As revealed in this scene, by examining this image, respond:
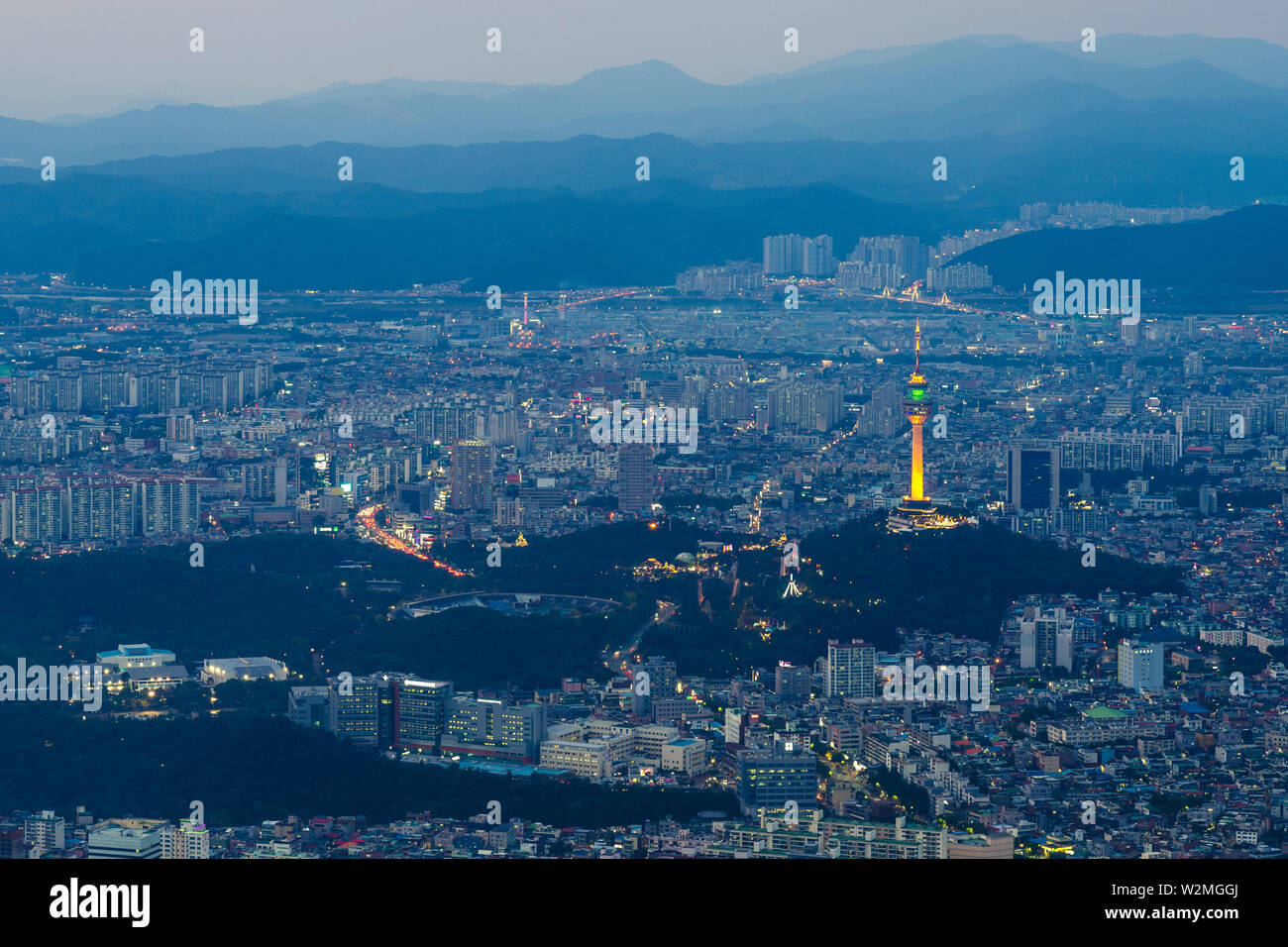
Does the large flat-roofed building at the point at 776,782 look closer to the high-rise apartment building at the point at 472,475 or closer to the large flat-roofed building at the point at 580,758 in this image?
the large flat-roofed building at the point at 580,758

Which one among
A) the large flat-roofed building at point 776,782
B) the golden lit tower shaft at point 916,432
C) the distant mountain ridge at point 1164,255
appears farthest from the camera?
the distant mountain ridge at point 1164,255

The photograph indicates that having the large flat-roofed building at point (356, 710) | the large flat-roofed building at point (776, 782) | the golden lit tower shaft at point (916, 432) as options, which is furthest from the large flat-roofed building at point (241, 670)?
the golden lit tower shaft at point (916, 432)

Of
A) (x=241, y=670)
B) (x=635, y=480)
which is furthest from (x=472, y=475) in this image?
(x=241, y=670)

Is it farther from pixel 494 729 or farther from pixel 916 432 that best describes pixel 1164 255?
pixel 494 729

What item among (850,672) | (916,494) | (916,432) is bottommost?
(850,672)

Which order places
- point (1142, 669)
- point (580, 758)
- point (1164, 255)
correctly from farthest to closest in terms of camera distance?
point (1164, 255) < point (1142, 669) < point (580, 758)

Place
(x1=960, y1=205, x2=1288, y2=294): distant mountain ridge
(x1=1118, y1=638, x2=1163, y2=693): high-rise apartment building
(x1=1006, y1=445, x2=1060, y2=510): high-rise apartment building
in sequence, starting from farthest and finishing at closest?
1. (x1=960, y1=205, x2=1288, y2=294): distant mountain ridge
2. (x1=1006, y1=445, x2=1060, y2=510): high-rise apartment building
3. (x1=1118, y1=638, x2=1163, y2=693): high-rise apartment building

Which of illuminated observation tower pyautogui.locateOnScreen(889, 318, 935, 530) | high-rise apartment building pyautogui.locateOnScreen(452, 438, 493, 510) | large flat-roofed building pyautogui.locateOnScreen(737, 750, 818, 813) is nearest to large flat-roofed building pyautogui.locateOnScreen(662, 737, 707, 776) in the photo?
large flat-roofed building pyautogui.locateOnScreen(737, 750, 818, 813)

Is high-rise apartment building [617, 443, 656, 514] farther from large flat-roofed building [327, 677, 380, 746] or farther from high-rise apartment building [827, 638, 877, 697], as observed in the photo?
large flat-roofed building [327, 677, 380, 746]

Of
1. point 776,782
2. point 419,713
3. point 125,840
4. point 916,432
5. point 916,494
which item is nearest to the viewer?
point 125,840

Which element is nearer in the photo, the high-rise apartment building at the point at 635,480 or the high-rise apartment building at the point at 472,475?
the high-rise apartment building at the point at 635,480
